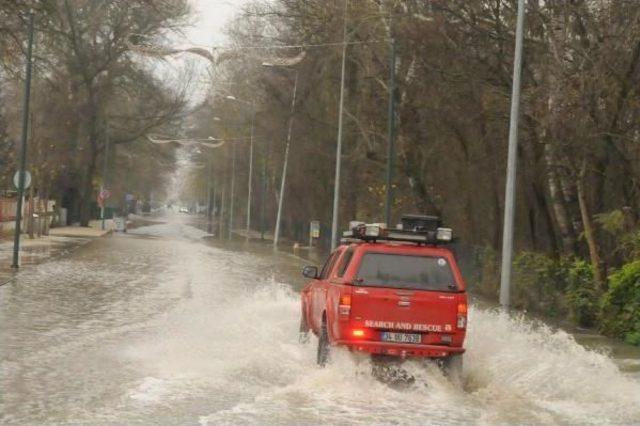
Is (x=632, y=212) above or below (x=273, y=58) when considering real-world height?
below

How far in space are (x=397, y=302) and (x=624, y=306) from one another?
24.8ft

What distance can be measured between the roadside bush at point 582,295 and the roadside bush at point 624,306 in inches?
52.3

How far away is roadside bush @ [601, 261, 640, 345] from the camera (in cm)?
1628

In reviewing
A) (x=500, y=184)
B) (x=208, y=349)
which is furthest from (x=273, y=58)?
(x=208, y=349)

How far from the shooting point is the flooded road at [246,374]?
9.18m

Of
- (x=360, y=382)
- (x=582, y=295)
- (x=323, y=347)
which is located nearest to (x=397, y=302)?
(x=360, y=382)

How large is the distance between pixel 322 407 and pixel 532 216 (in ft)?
66.3

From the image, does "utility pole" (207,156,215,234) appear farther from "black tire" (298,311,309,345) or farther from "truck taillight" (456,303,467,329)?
"truck taillight" (456,303,467,329)

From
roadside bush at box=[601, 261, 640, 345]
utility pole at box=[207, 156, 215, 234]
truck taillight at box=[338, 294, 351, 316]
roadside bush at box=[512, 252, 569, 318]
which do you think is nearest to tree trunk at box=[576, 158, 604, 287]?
roadside bush at box=[512, 252, 569, 318]

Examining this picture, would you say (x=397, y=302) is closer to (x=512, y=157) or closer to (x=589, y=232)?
(x=512, y=157)

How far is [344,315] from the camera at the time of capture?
10766mm

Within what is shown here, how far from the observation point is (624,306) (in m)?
16.9

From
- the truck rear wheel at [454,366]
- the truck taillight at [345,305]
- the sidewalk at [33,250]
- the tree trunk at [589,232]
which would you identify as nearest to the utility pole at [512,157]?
the tree trunk at [589,232]

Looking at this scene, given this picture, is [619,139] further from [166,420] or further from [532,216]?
[166,420]
